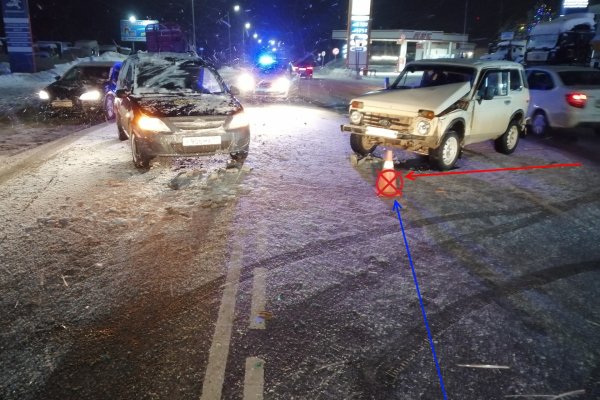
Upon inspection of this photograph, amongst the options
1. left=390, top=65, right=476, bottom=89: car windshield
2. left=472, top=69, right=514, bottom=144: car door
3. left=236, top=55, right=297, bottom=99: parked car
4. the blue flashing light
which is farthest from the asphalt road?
the blue flashing light

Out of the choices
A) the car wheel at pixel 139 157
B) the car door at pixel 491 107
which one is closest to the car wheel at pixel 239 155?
the car wheel at pixel 139 157

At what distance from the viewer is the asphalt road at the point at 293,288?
2875 mm

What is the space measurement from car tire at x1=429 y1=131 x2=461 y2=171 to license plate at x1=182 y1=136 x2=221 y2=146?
3747 mm

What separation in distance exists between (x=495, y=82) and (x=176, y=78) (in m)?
6.33

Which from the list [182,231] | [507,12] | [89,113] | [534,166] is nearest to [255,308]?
[182,231]

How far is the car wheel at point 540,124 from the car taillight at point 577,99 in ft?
2.79

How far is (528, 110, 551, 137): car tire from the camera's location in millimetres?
11762

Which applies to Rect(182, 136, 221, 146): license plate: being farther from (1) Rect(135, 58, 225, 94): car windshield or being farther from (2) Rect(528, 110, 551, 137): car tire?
(2) Rect(528, 110, 551, 137): car tire

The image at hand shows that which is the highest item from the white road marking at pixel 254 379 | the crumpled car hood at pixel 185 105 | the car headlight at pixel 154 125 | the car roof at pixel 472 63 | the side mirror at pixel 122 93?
the car roof at pixel 472 63

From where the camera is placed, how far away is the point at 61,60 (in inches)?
1638

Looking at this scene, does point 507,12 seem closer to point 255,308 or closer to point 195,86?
point 195,86

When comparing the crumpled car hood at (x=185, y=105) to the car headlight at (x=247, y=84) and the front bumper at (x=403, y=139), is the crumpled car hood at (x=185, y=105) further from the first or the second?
the car headlight at (x=247, y=84)

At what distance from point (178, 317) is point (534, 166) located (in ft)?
Answer: 26.0

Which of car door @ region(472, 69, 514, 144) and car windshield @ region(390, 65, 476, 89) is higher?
car windshield @ region(390, 65, 476, 89)
